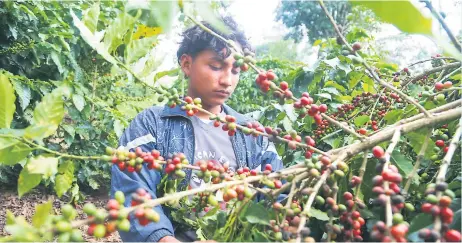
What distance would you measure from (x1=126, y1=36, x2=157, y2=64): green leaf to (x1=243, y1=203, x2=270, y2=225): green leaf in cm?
40

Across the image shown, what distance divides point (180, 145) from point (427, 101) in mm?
1011

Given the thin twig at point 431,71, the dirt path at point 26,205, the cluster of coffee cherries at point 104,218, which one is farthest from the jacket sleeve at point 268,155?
the dirt path at point 26,205

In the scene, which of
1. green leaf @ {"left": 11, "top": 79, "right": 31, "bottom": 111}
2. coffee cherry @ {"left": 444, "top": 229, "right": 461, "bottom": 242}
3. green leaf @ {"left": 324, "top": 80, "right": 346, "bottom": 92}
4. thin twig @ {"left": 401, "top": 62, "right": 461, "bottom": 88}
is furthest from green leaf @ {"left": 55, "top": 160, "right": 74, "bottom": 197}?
green leaf @ {"left": 11, "top": 79, "right": 31, "bottom": 111}

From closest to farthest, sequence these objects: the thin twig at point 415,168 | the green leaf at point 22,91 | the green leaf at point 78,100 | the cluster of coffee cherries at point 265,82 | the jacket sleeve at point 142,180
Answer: the thin twig at point 415,168 → the cluster of coffee cherries at point 265,82 → the jacket sleeve at point 142,180 → the green leaf at point 22,91 → the green leaf at point 78,100

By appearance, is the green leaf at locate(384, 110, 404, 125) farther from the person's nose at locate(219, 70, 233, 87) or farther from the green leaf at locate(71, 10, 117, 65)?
the green leaf at locate(71, 10, 117, 65)

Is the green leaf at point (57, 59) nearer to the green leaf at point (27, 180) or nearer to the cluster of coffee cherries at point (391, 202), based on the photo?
the green leaf at point (27, 180)

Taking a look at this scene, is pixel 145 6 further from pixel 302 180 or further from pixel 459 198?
pixel 459 198

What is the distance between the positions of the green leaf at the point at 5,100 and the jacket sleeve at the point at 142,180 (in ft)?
1.54

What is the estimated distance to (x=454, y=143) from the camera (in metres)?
0.78

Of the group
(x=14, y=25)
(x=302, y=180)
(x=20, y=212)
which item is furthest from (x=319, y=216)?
(x=20, y=212)

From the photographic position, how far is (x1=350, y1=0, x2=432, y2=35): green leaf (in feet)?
1.59

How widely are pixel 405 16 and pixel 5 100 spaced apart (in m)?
0.74

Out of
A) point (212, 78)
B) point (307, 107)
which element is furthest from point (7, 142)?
point (212, 78)

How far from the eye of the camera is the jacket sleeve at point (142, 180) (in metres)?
1.41
